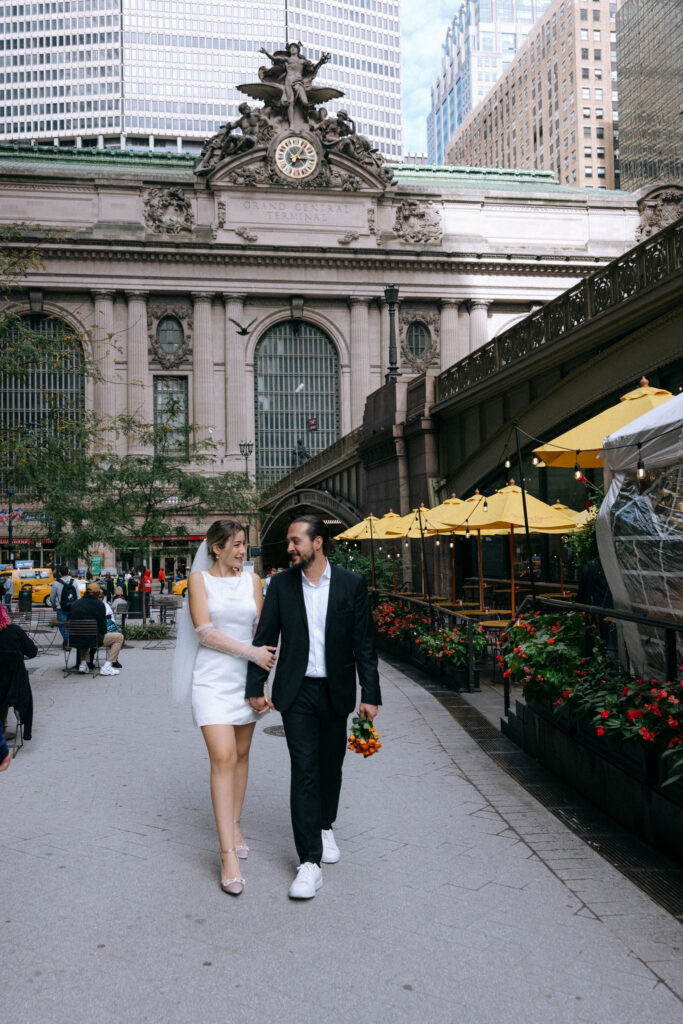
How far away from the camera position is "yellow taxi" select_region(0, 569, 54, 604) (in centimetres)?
3984

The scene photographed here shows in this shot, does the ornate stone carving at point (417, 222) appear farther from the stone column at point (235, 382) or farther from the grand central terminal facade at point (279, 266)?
the stone column at point (235, 382)

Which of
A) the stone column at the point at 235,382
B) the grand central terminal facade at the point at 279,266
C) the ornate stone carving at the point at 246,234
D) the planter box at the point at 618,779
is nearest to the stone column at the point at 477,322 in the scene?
the grand central terminal facade at the point at 279,266

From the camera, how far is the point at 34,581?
133 ft

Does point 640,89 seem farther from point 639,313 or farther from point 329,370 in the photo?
point 639,313

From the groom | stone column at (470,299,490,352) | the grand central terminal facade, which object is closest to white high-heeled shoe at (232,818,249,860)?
the groom

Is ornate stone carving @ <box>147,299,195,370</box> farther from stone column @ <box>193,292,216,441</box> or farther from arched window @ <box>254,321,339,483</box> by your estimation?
arched window @ <box>254,321,339,483</box>

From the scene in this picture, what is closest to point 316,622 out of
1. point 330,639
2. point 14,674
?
point 330,639

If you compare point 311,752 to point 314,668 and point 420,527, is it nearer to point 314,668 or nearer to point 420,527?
point 314,668

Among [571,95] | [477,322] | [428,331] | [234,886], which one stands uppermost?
[571,95]

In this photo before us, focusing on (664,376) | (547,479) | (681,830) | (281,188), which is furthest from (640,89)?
(681,830)

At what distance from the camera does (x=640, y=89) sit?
3241 inches

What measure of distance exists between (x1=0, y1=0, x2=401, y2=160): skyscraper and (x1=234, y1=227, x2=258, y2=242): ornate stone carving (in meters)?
72.9

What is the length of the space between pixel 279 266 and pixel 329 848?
5610 centimetres

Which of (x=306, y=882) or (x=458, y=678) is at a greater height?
(x=306, y=882)
